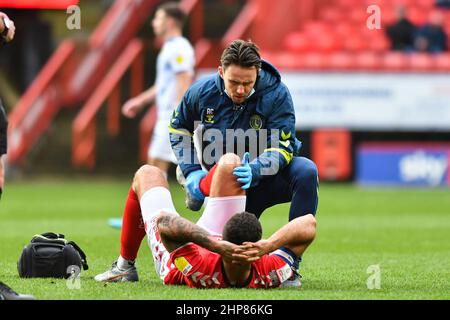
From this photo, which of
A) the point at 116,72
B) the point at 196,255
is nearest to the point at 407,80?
the point at 116,72

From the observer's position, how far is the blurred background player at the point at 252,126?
677 cm

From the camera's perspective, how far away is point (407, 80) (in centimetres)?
2056

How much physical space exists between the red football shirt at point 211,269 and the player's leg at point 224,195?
0.20 meters

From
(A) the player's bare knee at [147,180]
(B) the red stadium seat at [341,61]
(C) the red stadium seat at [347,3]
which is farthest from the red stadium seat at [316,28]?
(A) the player's bare knee at [147,180]

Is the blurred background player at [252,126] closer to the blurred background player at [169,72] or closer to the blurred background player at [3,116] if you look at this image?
the blurred background player at [3,116]

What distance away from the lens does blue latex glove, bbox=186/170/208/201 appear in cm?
702

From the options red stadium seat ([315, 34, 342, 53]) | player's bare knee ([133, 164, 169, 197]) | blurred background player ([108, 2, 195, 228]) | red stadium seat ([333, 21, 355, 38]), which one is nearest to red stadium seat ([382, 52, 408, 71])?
red stadium seat ([315, 34, 342, 53])

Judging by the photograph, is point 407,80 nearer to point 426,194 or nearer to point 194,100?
point 426,194

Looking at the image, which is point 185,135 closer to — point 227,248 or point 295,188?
point 295,188

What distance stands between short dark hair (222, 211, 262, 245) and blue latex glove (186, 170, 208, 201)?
91cm

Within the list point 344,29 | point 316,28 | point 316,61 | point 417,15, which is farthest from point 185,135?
point 417,15

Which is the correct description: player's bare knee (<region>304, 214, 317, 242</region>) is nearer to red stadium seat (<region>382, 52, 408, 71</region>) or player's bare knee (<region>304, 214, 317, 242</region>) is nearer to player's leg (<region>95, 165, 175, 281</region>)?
player's leg (<region>95, 165, 175, 281</region>)

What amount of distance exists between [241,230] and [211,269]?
0.47 metres

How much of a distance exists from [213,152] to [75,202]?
886 cm
